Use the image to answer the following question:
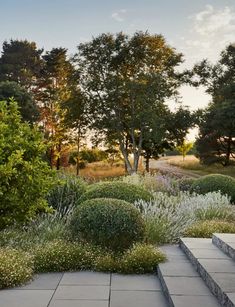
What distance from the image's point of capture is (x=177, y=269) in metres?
6.21

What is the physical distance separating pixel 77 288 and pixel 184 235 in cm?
Result: 343

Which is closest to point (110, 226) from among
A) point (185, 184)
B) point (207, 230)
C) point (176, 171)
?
point (207, 230)

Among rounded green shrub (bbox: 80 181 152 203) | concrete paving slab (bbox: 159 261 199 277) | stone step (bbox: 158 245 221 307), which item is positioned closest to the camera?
stone step (bbox: 158 245 221 307)

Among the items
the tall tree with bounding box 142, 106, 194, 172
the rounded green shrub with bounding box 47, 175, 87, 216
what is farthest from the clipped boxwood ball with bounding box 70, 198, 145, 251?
the tall tree with bounding box 142, 106, 194, 172

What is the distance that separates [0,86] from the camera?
96.7 feet

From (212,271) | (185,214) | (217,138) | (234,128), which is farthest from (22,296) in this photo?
(217,138)

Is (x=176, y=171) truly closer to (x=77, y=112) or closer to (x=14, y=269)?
(x=77, y=112)

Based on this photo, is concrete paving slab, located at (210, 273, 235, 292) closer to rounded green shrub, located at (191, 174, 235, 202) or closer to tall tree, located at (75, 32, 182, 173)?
rounded green shrub, located at (191, 174, 235, 202)

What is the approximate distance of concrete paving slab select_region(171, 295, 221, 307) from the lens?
15.7 feet

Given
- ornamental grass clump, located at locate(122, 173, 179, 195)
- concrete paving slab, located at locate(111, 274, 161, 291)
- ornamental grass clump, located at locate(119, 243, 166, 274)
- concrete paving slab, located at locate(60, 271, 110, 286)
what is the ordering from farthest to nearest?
1. ornamental grass clump, located at locate(122, 173, 179, 195)
2. ornamental grass clump, located at locate(119, 243, 166, 274)
3. concrete paving slab, located at locate(60, 271, 110, 286)
4. concrete paving slab, located at locate(111, 274, 161, 291)

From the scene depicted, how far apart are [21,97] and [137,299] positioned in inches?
1013

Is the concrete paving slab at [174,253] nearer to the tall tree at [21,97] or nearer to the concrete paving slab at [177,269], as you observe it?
the concrete paving slab at [177,269]

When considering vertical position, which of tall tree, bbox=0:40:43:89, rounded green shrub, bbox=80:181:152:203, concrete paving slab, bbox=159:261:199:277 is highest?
tall tree, bbox=0:40:43:89

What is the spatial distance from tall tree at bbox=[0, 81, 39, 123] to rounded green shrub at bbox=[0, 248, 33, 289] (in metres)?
23.5
